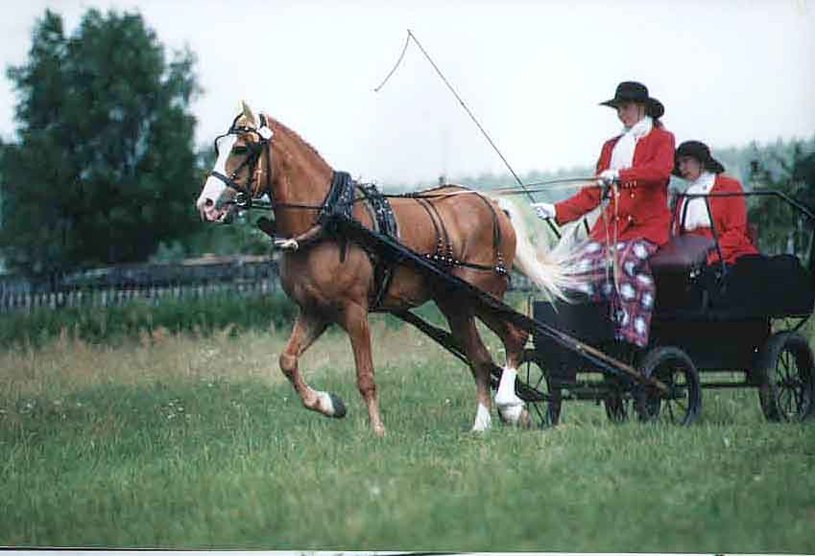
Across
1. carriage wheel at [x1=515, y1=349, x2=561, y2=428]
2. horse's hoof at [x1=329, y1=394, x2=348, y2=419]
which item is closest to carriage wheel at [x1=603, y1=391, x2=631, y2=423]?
carriage wheel at [x1=515, y1=349, x2=561, y2=428]

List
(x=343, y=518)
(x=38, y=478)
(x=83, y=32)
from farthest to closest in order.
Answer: (x=83, y=32) → (x=38, y=478) → (x=343, y=518)

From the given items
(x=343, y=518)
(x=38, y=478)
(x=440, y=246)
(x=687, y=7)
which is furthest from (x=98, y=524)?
(x=687, y=7)

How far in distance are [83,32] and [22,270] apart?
121 cm

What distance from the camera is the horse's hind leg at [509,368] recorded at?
6.55 metres

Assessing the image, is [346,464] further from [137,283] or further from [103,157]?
Answer: [103,157]

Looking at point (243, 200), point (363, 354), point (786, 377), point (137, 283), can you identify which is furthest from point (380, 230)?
point (786, 377)

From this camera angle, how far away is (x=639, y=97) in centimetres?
641

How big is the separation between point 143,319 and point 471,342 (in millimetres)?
1650

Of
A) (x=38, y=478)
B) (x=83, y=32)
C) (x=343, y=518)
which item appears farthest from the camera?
(x=83, y=32)

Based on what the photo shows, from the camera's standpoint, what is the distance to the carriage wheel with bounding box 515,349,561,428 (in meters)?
6.66

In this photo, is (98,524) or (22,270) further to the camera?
(22,270)

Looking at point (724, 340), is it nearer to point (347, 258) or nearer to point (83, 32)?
point (347, 258)

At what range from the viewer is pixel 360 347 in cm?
636

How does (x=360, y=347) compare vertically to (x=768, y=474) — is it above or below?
above
